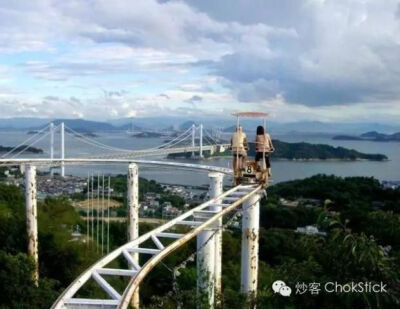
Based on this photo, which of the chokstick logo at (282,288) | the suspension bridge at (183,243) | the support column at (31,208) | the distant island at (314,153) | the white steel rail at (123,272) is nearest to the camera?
the white steel rail at (123,272)

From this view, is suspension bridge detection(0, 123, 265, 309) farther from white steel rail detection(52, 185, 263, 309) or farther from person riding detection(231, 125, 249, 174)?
person riding detection(231, 125, 249, 174)

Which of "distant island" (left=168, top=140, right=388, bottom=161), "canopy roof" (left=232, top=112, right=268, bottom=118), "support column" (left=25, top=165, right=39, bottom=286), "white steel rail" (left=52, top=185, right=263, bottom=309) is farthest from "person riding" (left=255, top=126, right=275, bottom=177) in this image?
"distant island" (left=168, top=140, right=388, bottom=161)

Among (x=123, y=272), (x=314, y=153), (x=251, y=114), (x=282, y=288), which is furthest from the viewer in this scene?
(x=314, y=153)

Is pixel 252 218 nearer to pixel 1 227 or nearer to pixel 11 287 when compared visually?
pixel 11 287

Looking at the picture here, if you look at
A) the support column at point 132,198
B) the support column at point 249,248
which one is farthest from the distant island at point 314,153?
the support column at point 249,248

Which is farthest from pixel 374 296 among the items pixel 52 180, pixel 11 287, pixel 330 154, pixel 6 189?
pixel 330 154

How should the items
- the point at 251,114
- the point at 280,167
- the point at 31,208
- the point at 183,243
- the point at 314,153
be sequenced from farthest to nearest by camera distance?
the point at 314,153 → the point at 280,167 → the point at 31,208 → the point at 251,114 → the point at 183,243

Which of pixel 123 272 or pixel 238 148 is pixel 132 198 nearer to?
pixel 238 148

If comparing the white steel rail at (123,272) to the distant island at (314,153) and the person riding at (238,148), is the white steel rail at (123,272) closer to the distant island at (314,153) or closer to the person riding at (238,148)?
the person riding at (238,148)

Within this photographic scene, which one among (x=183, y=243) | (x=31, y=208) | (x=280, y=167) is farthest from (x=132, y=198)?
(x=280, y=167)
